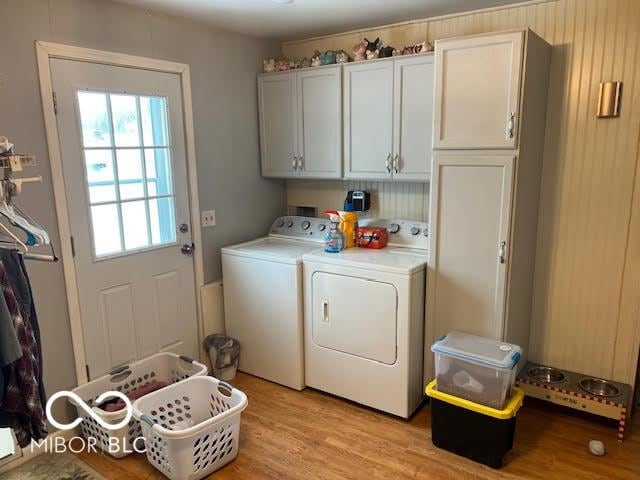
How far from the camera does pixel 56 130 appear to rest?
2.37m

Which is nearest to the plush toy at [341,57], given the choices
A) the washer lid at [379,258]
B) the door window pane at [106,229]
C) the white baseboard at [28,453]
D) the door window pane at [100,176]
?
the washer lid at [379,258]

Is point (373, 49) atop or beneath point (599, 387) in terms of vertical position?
atop

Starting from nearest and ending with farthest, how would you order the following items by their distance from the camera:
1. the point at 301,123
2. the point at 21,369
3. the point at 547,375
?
the point at 21,369 → the point at 547,375 → the point at 301,123

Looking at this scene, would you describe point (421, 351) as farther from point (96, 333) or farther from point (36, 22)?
point (36, 22)

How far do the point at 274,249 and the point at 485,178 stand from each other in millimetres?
1456

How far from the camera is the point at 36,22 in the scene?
227cm

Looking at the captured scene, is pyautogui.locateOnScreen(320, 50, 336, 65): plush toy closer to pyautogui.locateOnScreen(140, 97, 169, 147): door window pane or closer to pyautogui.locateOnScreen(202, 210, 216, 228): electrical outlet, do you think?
pyautogui.locateOnScreen(140, 97, 169, 147): door window pane

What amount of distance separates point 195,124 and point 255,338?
147 centimetres

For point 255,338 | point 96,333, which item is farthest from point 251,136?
point 96,333

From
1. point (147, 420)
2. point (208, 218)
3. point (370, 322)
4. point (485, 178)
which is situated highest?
point (485, 178)

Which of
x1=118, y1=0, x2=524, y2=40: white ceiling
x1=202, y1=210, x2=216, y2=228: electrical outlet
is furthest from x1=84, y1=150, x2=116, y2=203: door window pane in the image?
x1=118, y1=0, x2=524, y2=40: white ceiling

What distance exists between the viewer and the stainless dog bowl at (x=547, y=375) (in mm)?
2785

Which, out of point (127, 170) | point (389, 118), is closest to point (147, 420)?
point (127, 170)

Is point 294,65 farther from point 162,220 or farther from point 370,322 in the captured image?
point 370,322
